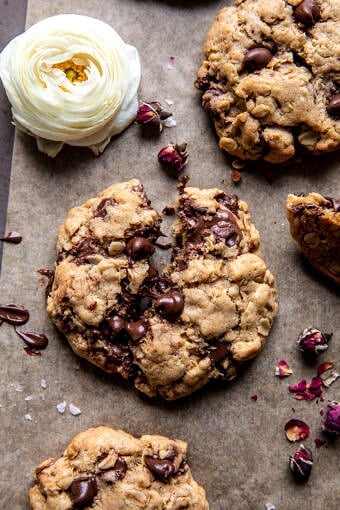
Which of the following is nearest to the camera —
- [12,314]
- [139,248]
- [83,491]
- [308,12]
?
[83,491]

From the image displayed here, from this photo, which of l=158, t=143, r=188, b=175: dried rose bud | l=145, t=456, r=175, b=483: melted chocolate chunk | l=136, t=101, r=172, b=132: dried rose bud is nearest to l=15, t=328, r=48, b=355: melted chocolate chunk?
l=145, t=456, r=175, b=483: melted chocolate chunk

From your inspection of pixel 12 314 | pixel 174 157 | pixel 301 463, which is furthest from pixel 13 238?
pixel 301 463

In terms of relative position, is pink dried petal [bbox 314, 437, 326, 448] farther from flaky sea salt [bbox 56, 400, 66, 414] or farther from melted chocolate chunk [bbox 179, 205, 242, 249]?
flaky sea salt [bbox 56, 400, 66, 414]

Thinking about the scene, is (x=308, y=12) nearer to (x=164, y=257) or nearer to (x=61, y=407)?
(x=164, y=257)

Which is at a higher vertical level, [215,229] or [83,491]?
[215,229]

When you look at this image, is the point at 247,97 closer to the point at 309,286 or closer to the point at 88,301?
the point at 309,286

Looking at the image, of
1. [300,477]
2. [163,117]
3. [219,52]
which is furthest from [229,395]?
[219,52]
